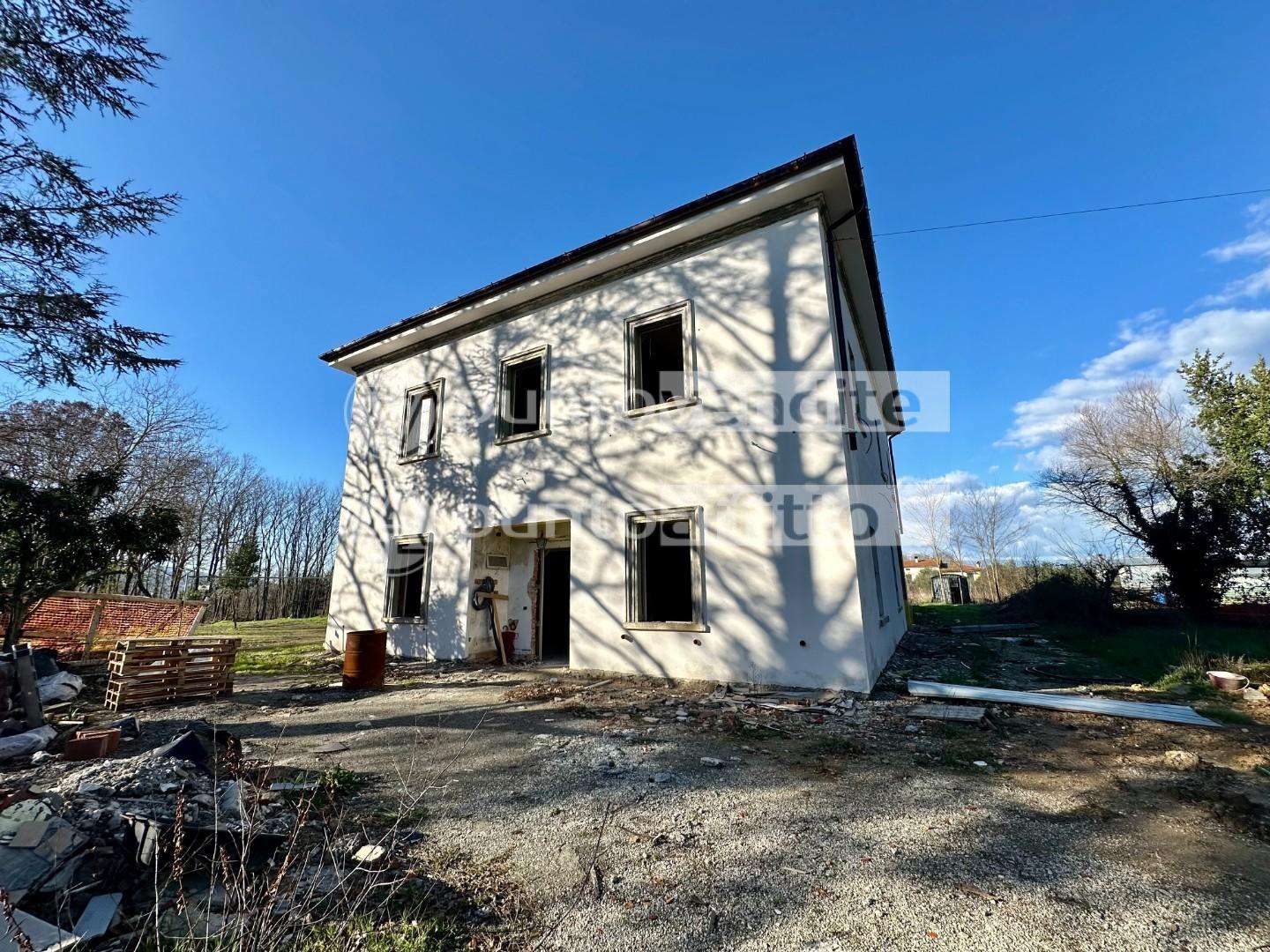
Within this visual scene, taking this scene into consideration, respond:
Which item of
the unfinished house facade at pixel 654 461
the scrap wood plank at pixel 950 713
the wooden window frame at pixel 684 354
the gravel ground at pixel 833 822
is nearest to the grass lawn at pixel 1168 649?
the gravel ground at pixel 833 822

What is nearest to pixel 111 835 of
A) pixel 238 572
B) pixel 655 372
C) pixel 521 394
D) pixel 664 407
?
pixel 664 407

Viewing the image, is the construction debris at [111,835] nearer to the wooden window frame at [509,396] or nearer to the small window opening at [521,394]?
the wooden window frame at [509,396]

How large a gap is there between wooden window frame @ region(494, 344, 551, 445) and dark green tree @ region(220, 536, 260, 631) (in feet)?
81.5

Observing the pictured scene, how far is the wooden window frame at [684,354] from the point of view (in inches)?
304

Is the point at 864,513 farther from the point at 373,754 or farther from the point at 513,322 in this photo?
the point at 513,322

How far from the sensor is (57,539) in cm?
696

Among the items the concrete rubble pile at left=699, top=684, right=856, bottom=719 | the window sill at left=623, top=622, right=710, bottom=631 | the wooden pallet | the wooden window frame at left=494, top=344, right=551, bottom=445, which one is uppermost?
the wooden window frame at left=494, top=344, right=551, bottom=445

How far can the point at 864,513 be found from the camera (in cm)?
732

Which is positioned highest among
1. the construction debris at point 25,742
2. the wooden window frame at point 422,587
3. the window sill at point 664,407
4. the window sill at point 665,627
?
the window sill at point 664,407

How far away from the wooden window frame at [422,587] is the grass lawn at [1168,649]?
11.0m

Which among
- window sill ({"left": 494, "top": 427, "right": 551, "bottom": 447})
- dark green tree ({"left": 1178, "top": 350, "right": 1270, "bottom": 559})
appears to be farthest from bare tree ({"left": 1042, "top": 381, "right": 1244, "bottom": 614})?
window sill ({"left": 494, "top": 427, "right": 551, "bottom": 447})

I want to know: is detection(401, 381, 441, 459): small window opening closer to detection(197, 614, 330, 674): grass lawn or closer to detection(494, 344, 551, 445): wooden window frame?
detection(494, 344, 551, 445): wooden window frame

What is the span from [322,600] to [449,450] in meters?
24.5

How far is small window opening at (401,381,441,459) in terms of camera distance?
10742 mm
